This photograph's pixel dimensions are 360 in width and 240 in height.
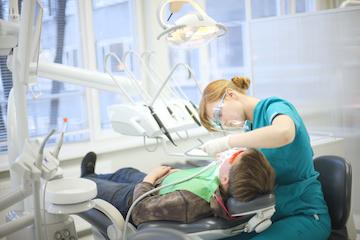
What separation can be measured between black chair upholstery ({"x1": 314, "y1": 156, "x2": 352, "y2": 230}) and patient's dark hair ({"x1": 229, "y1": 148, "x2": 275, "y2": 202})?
352 millimetres

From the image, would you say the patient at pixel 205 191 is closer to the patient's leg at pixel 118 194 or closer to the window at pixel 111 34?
the patient's leg at pixel 118 194

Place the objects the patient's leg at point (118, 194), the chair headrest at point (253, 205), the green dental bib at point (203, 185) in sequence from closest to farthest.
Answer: the chair headrest at point (253, 205), the green dental bib at point (203, 185), the patient's leg at point (118, 194)

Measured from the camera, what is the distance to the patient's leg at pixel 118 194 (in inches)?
73.1

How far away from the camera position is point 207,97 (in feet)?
5.56

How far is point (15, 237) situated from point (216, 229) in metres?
0.77

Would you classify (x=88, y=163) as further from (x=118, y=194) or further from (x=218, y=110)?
(x=218, y=110)

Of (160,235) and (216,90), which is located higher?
(216,90)

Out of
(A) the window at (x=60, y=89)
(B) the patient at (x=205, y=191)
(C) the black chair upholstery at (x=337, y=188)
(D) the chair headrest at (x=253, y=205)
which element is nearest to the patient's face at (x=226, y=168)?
(B) the patient at (x=205, y=191)

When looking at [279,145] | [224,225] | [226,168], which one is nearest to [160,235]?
[224,225]

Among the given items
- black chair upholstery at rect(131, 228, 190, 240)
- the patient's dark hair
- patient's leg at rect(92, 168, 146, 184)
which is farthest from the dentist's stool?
patient's leg at rect(92, 168, 146, 184)

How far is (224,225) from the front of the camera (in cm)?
148

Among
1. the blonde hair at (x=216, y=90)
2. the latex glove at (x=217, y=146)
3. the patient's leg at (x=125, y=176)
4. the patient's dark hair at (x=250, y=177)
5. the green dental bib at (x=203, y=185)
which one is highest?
the blonde hair at (x=216, y=90)

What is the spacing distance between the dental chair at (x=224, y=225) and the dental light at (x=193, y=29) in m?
0.71

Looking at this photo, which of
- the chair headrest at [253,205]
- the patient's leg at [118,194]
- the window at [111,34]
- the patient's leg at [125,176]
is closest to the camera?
the chair headrest at [253,205]
